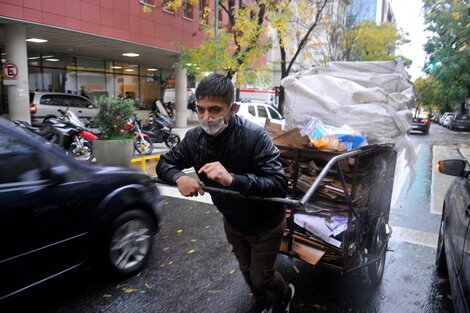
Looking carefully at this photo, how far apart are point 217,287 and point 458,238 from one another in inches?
82.3

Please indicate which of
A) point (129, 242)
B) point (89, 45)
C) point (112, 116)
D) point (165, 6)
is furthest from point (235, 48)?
point (129, 242)

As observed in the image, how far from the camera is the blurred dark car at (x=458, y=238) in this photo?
7.46ft

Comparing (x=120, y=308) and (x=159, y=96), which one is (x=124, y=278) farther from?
(x=159, y=96)

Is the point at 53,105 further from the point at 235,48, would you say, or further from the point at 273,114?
the point at 273,114

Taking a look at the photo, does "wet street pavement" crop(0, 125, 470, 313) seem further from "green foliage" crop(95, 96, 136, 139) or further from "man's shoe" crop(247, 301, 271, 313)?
"green foliage" crop(95, 96, 136, 139)

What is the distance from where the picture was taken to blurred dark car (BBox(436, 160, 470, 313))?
227 cm

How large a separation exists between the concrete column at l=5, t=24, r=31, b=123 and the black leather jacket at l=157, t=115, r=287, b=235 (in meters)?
12.8

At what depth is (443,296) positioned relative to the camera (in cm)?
363

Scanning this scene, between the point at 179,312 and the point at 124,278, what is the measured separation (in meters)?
0.79

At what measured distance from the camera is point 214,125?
2203 millimetres

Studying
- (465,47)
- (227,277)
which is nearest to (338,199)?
(227,277)

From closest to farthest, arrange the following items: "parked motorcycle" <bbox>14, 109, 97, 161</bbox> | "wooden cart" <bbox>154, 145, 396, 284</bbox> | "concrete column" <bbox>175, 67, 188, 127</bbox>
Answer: "wooden cart" <bbox>154, 145, 396, 284</bbox> → "parked motorcycle" <bbox>14, 109, 97, 161</bbox> → "concrete column" <bbox>175, 67, 188, 127</bbox>

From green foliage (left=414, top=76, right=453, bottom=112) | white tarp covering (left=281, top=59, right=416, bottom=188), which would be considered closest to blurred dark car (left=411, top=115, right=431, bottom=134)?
green foliage (left=414, top=76, right=453, bottom=112)

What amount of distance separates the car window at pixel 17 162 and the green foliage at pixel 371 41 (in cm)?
2781
